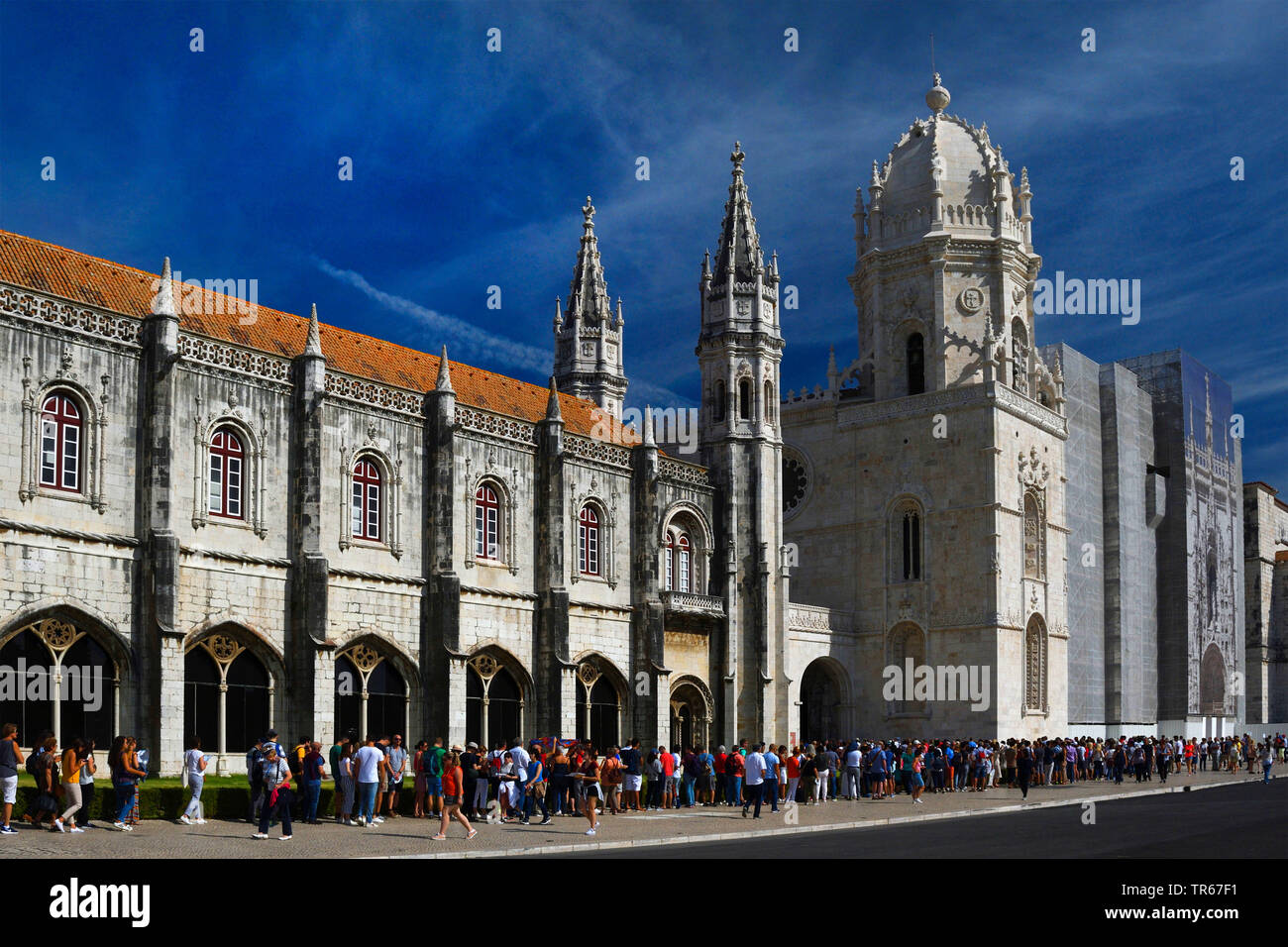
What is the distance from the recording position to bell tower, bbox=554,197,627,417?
53000 millimetres

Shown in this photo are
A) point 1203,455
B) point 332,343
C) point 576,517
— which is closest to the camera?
point 332,343

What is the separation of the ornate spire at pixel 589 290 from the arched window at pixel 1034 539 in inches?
672

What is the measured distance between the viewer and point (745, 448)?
44219 mm

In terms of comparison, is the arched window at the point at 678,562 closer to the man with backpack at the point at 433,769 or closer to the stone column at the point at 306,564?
the stone column at the point at 306,564

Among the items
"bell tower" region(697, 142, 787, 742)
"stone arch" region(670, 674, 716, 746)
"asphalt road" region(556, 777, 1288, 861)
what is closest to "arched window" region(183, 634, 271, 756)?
"asphalt road" region(556, 777, 1288, 861)

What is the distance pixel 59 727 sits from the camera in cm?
2672

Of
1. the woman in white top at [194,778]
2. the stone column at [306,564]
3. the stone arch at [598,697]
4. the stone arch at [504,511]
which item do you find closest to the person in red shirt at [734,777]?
the stone arch at [598,697]

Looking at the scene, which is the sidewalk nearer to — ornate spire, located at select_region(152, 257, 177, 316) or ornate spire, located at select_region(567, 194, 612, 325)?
ornate spire, located at select_region(152, 257, 177, 316)

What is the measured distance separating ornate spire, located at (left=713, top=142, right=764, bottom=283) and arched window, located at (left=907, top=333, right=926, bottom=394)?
9497mm

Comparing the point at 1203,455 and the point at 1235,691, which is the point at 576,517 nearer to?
the point at 1203,455
